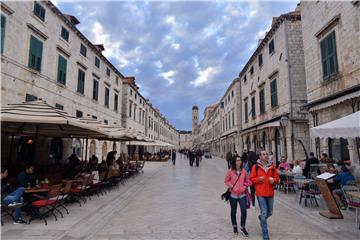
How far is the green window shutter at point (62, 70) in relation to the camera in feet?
51.0

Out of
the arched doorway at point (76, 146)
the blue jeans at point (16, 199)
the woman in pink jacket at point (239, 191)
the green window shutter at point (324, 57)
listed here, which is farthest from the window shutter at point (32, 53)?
the green window shutter at point (324, 57)

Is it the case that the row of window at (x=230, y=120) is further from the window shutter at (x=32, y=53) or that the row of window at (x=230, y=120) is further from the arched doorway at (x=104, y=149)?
the window shutter at (x=32, y=53)

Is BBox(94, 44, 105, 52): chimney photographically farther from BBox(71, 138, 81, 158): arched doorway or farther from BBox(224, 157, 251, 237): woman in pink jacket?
BBox(224, 157, 251, 237): woman in pink jacket

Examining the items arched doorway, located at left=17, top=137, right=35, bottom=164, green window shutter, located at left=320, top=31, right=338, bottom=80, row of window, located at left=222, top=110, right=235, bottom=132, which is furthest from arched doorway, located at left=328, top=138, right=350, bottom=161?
row of window, located at left=222, top=110, right=235, bottom=132

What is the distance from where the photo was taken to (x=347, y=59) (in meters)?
9.99

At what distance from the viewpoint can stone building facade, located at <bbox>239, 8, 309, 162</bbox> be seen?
601 inches

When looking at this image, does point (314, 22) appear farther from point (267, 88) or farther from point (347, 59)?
point (267, 88)

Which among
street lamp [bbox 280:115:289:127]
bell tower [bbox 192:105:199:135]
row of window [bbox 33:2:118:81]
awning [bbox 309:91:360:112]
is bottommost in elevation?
street lamp [bbox 280:115:289:127]

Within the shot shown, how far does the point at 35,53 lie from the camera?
42.5 feet

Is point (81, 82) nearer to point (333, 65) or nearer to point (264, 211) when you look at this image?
point (333, 65)

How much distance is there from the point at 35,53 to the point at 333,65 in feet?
49.4

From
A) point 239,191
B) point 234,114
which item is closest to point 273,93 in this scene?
point 234,114

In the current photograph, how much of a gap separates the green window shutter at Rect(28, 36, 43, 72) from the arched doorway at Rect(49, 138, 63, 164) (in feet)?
16.5

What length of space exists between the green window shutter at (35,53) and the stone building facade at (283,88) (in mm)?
14524
